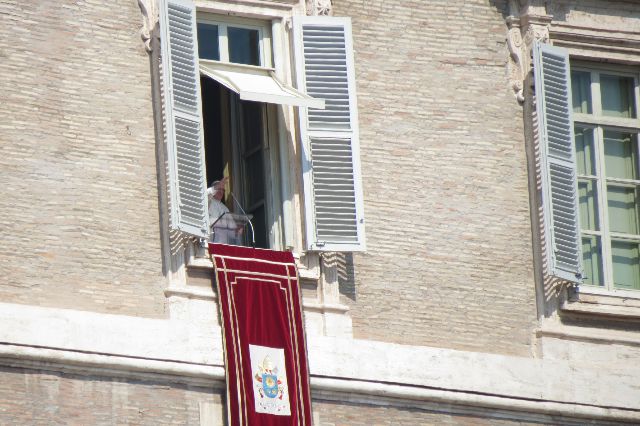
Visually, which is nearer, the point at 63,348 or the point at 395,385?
the point at 63,348

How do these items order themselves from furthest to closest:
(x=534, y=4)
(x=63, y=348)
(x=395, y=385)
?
(x=534, y=4)
(x=395, y=385)
(x=63, y=348)

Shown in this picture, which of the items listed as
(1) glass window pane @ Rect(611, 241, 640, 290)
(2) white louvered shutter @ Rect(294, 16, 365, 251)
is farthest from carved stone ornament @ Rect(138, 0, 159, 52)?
(1) glass window pane @ Rect(611, 241, 640, 290)

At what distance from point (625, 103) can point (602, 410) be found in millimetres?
2964

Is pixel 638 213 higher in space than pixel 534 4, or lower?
lower

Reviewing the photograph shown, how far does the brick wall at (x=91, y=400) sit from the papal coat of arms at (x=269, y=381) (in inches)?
13.4

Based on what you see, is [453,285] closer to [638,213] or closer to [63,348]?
[638,213]

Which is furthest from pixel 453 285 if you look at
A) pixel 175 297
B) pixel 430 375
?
pixel 175 297

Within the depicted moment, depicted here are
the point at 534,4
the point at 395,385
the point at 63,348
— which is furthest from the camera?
the point at 534,4

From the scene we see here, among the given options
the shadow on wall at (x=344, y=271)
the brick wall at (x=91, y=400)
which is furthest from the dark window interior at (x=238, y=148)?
the brick wall at (x=91, y=400)

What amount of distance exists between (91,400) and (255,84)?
313 centimetres

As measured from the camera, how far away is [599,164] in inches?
1022

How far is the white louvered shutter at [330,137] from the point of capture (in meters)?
24.2

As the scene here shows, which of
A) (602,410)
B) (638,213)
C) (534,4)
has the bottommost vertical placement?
(602,410)

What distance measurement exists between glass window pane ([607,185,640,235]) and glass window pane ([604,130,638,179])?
0.44 feet
